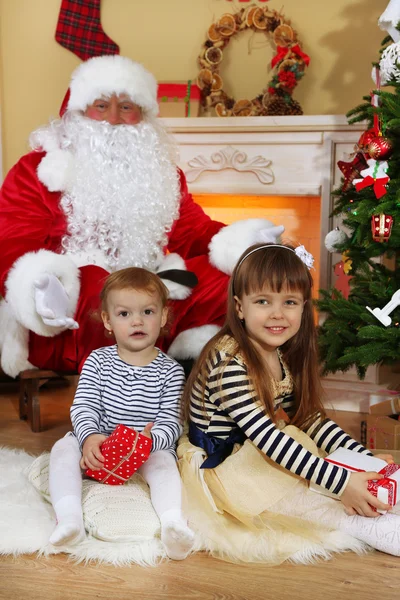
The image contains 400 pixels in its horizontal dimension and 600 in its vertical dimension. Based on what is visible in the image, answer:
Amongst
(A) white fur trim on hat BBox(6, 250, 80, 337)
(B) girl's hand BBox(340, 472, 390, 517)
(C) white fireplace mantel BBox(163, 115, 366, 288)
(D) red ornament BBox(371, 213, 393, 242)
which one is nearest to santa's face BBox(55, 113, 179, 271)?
(A) white fur trim on hat BBox(6, 250, 80, 337)

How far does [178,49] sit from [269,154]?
97 centimetres

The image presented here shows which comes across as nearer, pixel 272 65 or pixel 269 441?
pixel 269 441

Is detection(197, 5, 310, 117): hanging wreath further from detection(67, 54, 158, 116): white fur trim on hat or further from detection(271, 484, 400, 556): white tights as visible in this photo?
detection(271, 484, 400, 556): white tights

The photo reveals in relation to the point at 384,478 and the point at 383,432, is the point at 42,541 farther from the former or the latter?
the point at 383,432

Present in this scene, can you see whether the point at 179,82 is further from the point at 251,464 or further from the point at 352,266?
the point at 251,464

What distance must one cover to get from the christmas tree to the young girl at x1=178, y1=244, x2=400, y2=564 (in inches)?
17.6

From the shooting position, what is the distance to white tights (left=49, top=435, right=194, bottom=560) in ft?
5.85

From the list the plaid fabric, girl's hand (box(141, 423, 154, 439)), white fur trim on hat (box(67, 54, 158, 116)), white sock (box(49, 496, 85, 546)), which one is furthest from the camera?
the plaid fabric

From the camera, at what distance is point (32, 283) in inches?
108

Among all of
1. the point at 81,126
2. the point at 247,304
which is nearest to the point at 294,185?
the point at 81,126

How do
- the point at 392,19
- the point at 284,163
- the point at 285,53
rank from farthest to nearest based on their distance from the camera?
1. the point at 285,53
2. the point at 284,163
3. the point at 392,19

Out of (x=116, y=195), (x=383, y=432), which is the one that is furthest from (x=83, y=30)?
(x=383, y=432)

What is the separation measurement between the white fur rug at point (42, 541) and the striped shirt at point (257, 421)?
1.22 feet

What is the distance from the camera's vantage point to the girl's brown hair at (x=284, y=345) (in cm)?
197
